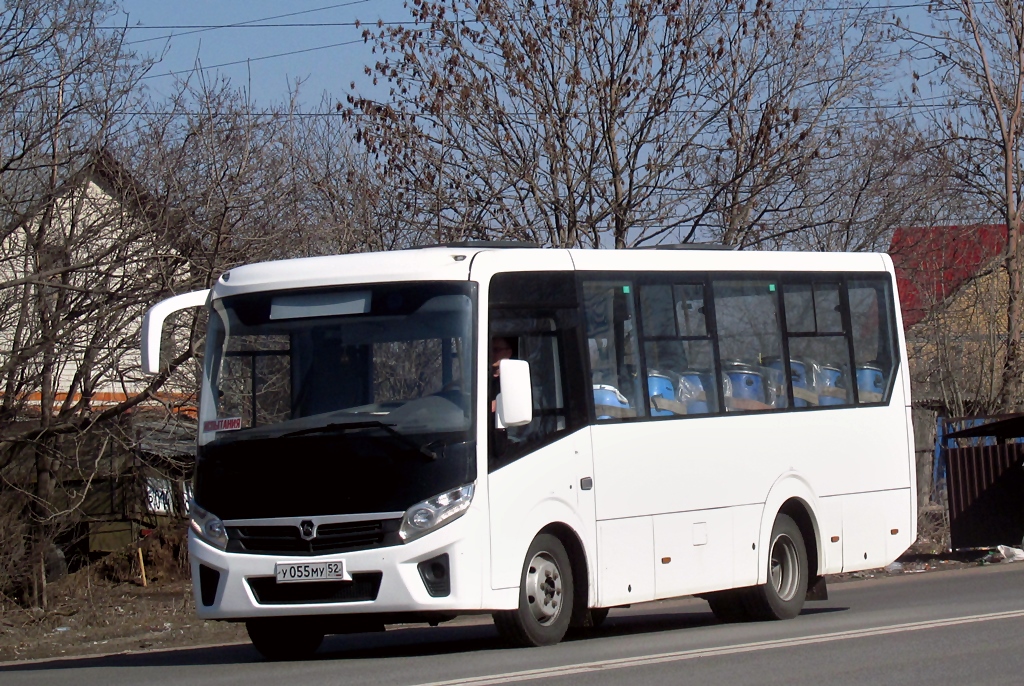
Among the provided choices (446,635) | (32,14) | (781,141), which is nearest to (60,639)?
(446,635)

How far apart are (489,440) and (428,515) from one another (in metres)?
0.64

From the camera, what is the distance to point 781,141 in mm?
22078

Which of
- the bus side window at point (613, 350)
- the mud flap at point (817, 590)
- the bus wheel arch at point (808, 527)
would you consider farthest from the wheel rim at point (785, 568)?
the bus side window at point (613, 350)

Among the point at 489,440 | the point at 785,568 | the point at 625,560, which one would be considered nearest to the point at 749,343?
the point at 785,568

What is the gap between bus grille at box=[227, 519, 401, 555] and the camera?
9008 mm

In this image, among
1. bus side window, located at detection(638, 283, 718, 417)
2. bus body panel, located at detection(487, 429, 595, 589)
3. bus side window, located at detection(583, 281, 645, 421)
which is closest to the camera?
bus body panel, located at detection(487, 429, 595, 589)

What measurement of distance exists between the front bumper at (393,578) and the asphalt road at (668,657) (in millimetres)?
373

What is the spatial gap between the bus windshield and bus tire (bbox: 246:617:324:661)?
1466 mm

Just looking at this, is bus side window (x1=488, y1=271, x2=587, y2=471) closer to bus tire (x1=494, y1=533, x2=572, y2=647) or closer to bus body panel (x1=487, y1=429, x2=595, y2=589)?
bus body panel (x1=487, y1=429, x2=595, y2=589)

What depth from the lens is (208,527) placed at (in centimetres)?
955

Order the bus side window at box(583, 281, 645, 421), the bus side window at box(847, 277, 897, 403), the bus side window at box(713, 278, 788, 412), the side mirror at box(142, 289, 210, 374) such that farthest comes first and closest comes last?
the bus side window at box(847, 277, 897, 403) < the bus side window at box(713, 278, 788, 412) < the bus side window at box(583, 281, 645, 421) < the side mirror at box(142, 289, 210, 374)

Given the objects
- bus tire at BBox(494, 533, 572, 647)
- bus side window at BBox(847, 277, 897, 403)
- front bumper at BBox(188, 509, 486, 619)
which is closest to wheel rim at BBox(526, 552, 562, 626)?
bus tire at BBox(494, 533, 572, 647)

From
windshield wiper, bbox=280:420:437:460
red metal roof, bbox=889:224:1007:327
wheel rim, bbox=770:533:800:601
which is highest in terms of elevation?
red metal roof, bbox=889:224:1007:327

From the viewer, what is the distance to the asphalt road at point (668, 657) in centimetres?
782
